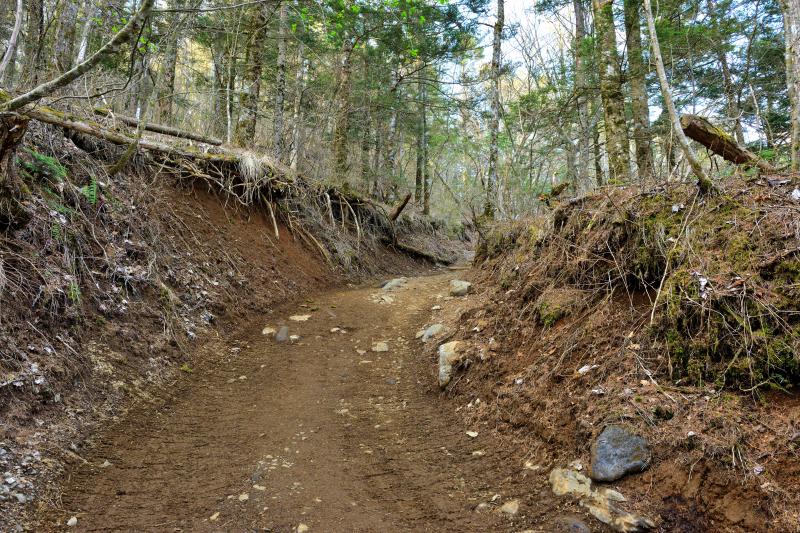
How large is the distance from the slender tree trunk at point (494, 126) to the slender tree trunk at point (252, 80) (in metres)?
5.89

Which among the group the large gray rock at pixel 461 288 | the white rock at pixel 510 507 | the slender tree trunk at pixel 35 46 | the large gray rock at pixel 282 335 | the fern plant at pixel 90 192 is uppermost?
the slender tree trunk at pixel 35 46

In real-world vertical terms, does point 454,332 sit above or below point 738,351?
below

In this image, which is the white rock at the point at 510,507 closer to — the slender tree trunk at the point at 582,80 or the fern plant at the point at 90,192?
the fern plant at the point at 90,192

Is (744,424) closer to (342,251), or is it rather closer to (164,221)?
(164,221)

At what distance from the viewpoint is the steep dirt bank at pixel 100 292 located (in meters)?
3.26

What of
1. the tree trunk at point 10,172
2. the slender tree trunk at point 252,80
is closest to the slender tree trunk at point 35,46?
the tree trunk at point 10,172

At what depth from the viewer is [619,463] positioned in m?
2.72

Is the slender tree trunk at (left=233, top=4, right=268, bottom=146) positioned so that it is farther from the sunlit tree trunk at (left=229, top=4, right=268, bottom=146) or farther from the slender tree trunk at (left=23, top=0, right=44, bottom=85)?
the slender tree trunk at (left=23, top=0, right=44, bottom=85)

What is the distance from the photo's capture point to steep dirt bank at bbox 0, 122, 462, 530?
3258mm

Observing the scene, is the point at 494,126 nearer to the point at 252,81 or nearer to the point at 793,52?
the point at 252,81

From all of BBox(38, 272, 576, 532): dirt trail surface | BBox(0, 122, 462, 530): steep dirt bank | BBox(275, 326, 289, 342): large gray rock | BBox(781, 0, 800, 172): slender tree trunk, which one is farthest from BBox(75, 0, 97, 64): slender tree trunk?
BBox(781, 0, 800, 172): slender tree trunk

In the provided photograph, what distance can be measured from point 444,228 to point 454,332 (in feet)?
44.2

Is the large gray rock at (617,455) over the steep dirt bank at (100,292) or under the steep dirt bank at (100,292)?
under

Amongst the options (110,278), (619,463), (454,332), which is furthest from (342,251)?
(619,463)
